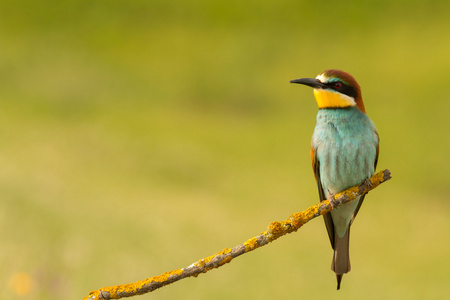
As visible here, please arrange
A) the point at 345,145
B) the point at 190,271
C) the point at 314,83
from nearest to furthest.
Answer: the point at 190,271
the point at 314,83
the point at 345,145


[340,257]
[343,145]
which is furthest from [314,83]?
[340,257]

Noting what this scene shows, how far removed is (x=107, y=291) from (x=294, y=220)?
0.34m

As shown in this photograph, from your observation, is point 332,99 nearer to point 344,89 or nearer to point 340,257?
point 344,89

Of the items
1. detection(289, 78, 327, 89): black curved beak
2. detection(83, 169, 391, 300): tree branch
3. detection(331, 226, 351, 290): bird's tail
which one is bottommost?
detection(331, 226, 351, 290): bird's tail

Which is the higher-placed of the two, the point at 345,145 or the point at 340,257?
the point at 345,145

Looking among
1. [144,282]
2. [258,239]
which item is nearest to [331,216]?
[258,239]

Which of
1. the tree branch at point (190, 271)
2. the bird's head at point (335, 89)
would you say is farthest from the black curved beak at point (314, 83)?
the tree branch at point (190, 271)

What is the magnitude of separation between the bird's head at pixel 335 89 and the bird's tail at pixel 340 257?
1.09 feet

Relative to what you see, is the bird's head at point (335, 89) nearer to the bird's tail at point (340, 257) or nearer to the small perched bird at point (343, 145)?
the small perched bird at point (343, 145)

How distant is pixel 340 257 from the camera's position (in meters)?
1.14

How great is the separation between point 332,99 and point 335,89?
0.11 ft

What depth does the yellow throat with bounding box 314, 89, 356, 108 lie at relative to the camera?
1113mm

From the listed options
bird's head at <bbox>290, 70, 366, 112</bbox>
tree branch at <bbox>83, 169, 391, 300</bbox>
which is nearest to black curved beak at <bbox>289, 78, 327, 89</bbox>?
bird's head at <bbox>290, 70, 366, 112</bbox>

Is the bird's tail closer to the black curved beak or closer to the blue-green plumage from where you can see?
the blue-green plumage
